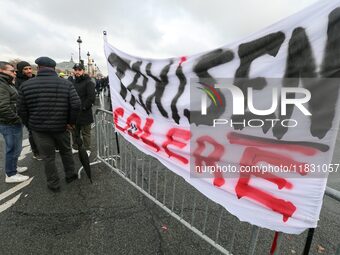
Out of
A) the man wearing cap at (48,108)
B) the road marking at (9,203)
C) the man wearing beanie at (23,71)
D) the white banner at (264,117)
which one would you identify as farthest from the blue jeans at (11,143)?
the white banner at (264,117)

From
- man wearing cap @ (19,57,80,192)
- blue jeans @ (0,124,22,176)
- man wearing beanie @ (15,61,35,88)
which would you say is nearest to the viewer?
man wearing cap @ (19,57,80,192)

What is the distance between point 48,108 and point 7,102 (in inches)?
30.3

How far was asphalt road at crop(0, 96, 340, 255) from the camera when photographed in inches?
107

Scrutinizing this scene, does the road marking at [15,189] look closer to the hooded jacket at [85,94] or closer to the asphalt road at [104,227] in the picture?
the asphalt road at [104,227]

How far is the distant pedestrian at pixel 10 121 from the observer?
382cm

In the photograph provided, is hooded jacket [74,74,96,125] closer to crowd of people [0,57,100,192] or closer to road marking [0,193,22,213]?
crowd of people [0,57,100,192]

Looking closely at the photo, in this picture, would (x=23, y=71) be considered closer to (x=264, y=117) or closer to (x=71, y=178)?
(x=71, y=178)

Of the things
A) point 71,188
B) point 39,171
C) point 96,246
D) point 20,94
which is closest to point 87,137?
point 39,171

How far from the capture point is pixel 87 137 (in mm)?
5613

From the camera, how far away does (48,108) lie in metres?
3.65

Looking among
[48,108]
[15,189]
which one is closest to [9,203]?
[15,189]

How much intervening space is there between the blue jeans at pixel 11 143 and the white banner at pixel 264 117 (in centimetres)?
298

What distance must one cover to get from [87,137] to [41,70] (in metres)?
2.29

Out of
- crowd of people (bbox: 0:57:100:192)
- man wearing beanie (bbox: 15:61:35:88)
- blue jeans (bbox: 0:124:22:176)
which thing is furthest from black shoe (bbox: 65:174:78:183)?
man wearing beanie (bbox: 15:61:35:88)
